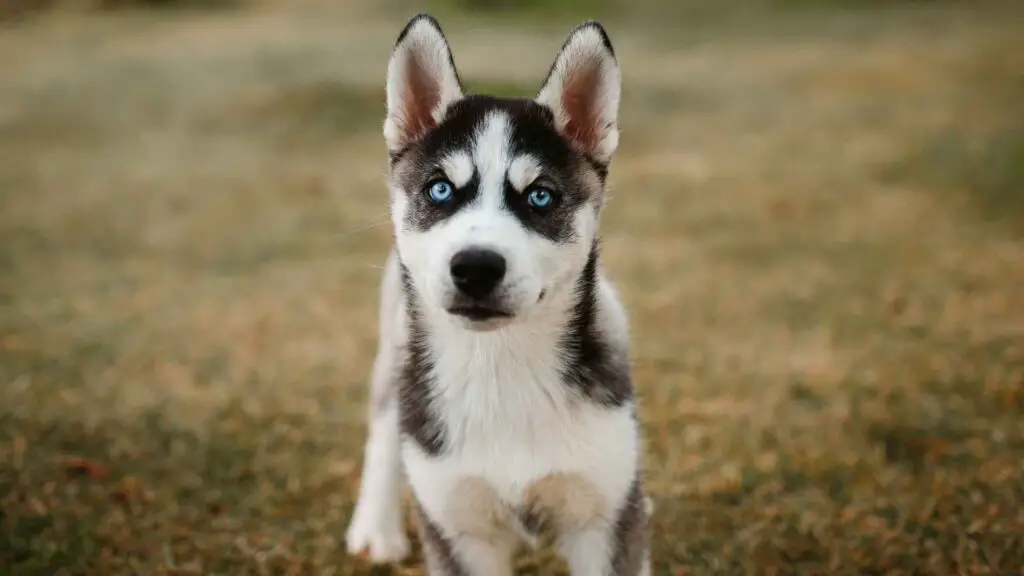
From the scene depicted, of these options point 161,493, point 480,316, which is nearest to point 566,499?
point 480,316

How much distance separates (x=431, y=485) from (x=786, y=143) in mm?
7104

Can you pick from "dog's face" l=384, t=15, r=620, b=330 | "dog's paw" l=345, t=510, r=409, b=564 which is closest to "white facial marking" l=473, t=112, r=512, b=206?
"dog's face" l=384, t=15, r=620, b=330

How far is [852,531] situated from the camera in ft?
12.6

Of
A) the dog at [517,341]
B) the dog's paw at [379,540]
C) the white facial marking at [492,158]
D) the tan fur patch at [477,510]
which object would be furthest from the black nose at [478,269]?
the dog's paw at [379,540]

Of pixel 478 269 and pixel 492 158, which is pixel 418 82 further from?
pixel 478 269

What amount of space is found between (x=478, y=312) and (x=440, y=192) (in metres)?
0.40

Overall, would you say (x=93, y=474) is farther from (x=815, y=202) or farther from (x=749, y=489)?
(x=815, y=202)

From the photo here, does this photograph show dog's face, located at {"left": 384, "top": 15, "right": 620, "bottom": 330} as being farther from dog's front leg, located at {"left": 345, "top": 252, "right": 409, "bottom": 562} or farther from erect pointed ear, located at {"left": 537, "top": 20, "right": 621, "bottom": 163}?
dog's front leg, located at {"left": 345, "top": 252, "right": 409, "bottom": 562}

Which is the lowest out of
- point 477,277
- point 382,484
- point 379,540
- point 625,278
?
point 625,278

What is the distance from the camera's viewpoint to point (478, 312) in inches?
104

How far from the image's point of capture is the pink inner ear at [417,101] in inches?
119

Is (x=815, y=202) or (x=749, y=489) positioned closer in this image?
(x=749, y=489)

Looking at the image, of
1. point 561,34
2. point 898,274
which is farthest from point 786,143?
point 561,34

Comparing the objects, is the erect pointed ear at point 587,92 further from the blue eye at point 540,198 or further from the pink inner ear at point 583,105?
the blue eye at point 540,198
